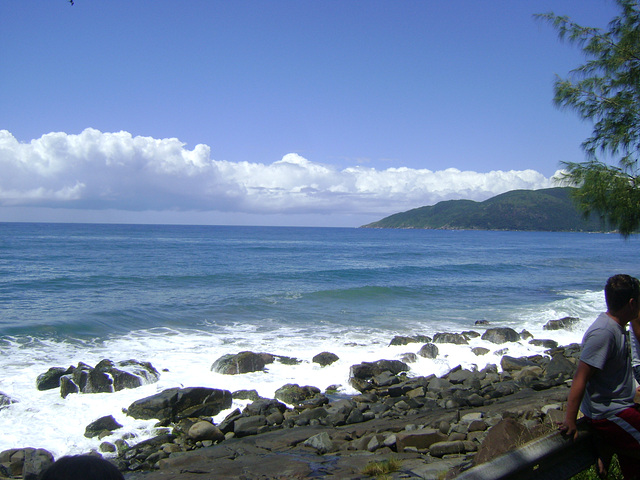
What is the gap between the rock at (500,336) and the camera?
18297mm

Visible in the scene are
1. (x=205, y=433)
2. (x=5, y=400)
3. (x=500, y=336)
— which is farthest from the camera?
(x=500, y=336)

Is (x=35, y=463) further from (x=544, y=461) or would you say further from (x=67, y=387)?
(x=544, y=461)

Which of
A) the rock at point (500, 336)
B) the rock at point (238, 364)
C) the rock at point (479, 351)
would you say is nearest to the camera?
the rock at point (238, 364)

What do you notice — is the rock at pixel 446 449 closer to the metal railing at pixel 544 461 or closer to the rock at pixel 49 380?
the metal railing at pixel 544 461

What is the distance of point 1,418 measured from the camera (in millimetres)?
10523

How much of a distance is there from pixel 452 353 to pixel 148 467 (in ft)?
36.5

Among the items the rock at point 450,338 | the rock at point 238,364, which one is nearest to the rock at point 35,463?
the rock at point 238,364

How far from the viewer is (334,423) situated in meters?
9.93

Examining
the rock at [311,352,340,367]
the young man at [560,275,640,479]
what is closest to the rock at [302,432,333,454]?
the young man at [560,275,640,479]

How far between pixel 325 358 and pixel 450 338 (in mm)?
5474

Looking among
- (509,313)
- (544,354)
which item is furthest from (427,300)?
(544,354)

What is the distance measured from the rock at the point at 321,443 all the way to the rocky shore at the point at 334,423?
2 cm

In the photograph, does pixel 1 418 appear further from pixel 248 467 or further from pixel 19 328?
pixel 19 328

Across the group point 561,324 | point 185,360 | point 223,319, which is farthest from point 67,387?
point 561,324
